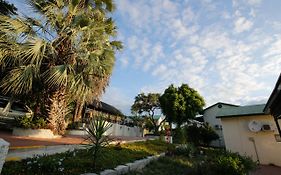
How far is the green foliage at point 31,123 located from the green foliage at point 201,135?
1313 centimetres

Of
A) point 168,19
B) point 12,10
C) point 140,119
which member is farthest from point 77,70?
point 140,119

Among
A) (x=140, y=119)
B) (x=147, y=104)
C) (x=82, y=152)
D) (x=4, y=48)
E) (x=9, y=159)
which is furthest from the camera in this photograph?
(x=147, y=104)

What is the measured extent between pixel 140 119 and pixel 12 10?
22.8 metres

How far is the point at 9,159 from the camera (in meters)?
3.85

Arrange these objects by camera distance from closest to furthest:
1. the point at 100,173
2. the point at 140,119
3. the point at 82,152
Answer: the point at 100,173 → the point at 82,152 → the point at 140,119

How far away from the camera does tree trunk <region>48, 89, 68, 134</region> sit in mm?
7844

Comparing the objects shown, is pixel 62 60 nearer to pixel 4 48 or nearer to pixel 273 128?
pixel 4 48

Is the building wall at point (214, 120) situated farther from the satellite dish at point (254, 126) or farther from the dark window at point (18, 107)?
the dark window at point (18, 107)

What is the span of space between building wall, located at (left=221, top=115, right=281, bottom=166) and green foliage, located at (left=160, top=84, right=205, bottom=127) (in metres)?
9.60

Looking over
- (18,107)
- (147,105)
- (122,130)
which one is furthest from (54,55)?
(147,105)

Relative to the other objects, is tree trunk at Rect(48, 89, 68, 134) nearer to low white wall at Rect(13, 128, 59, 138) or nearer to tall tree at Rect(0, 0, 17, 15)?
low white wall at Rect(13, 128, 59, 138)

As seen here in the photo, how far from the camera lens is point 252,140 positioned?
12.0 meters

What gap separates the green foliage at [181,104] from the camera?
23.1 m

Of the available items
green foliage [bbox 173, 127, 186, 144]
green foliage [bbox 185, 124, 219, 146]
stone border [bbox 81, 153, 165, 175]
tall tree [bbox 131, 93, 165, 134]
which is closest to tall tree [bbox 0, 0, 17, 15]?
stone border [bbox 81, 153, 165, 175]
